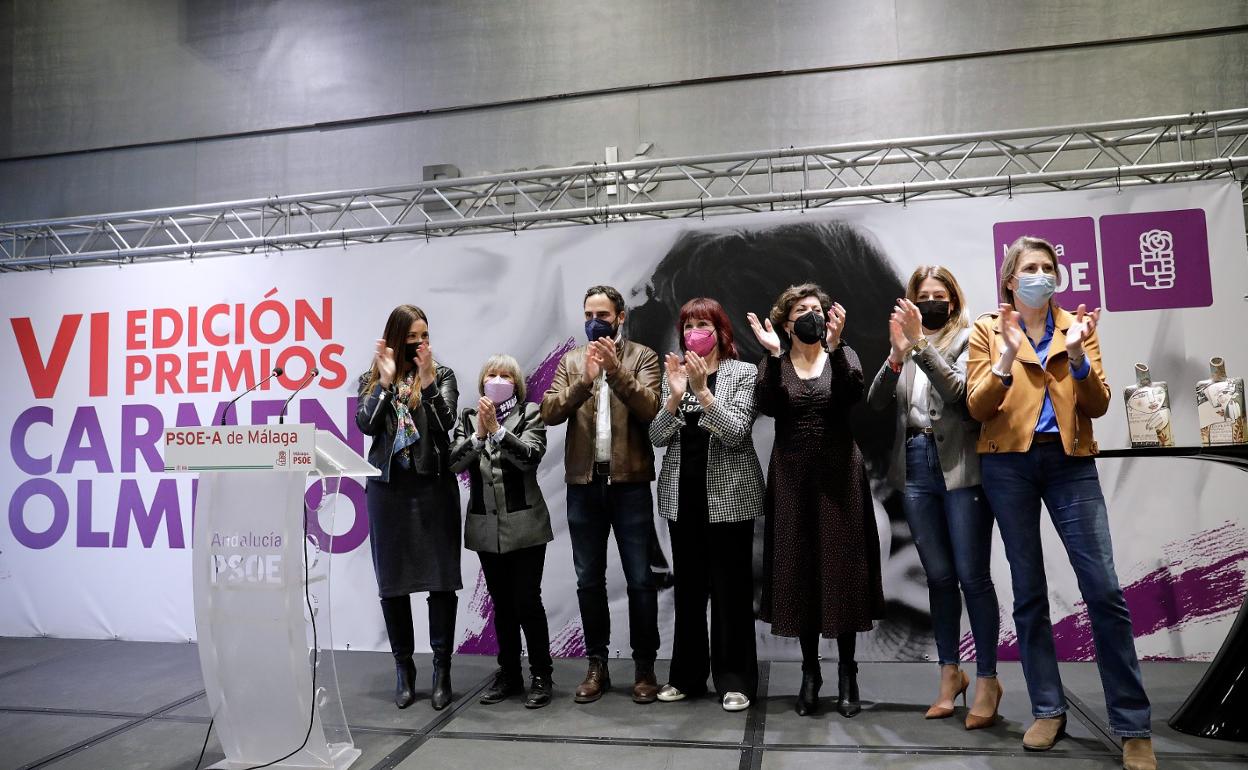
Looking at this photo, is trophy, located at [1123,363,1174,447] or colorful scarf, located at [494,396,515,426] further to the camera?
colorful scarf, located at [494,396,515,426]

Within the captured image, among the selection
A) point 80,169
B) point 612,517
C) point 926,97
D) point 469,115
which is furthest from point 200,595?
point 80,169

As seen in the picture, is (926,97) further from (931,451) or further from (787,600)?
(787,600)

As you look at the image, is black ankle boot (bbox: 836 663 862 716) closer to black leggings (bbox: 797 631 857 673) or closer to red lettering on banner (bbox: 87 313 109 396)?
black leggings (bbox: 797 631 857 673)

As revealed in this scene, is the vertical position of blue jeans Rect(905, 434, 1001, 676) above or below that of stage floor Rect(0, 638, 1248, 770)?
above

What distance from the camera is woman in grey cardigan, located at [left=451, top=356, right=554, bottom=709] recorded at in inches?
133

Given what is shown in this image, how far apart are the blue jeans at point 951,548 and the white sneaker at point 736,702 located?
0.78 m

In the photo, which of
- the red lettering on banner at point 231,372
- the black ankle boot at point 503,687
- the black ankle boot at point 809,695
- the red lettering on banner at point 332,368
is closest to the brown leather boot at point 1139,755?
the black ankle boot at point 809,695

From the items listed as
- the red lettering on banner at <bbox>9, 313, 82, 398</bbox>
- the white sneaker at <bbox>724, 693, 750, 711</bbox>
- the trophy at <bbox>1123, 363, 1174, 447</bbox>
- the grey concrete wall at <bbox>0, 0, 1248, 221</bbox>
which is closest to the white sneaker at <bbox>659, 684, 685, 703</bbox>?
the white sneaker at <bbox>724, 693, 750, 711</bbox>

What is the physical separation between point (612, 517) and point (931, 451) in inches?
51.2

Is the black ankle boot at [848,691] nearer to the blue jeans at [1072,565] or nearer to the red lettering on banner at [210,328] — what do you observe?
the blue jeans at [1072,565]

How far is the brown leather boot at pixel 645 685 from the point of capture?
132 inches

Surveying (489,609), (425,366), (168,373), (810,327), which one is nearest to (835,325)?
(810,327)

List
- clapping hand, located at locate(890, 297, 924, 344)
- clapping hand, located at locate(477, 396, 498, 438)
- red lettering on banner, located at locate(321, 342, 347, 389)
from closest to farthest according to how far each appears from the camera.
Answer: clapping hand, located at locate(890, 297, 924, 344) → clapping hand, located at locate(477, 396, 498, 438) → red lettering on banner, located at locate(321, 342, 347, 389)

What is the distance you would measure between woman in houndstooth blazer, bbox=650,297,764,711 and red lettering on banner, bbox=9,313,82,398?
4008 millimetres
